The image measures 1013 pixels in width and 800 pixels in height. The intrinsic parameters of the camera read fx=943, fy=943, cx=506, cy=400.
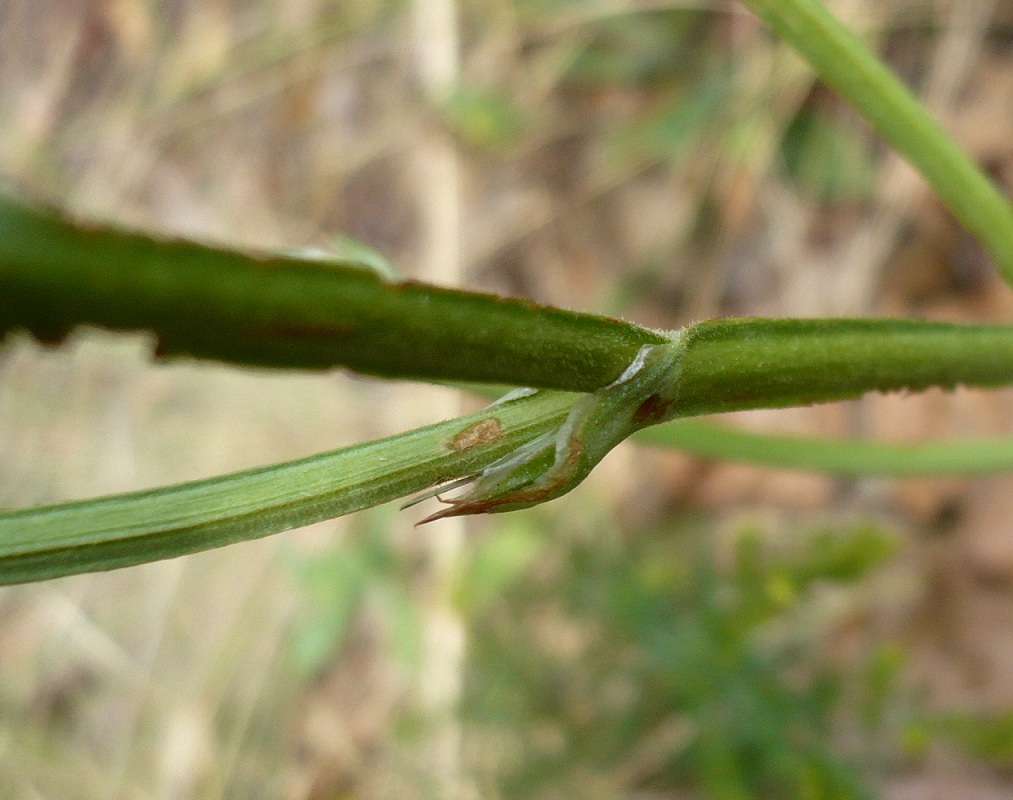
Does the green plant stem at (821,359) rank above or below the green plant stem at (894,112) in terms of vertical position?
below

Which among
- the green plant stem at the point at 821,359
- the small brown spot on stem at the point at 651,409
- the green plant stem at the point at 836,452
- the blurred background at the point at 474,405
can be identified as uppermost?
the blurred background at the point at 474,405

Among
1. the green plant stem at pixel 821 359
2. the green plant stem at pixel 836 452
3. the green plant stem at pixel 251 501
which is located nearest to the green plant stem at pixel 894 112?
the green plant stem at pixel 821 359

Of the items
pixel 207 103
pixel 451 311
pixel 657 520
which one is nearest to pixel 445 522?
pixel 657 520

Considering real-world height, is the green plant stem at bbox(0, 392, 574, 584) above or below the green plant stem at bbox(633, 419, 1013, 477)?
below

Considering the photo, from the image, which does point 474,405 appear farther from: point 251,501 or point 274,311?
point 274,311

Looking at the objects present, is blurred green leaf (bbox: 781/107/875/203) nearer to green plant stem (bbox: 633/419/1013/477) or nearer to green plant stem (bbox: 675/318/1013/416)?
green plant stem (bbox: 633/419/1013/477)

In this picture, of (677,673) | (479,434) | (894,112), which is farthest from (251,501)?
(677,673)

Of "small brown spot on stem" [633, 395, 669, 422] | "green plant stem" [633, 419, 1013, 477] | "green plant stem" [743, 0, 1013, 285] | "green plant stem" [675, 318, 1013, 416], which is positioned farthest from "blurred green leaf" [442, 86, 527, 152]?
"small brown spot on stem" [633, 395, 669, 422]

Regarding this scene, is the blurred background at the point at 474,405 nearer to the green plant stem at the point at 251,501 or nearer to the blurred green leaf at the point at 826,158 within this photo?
the blurred green leaf at the point at 826,158
